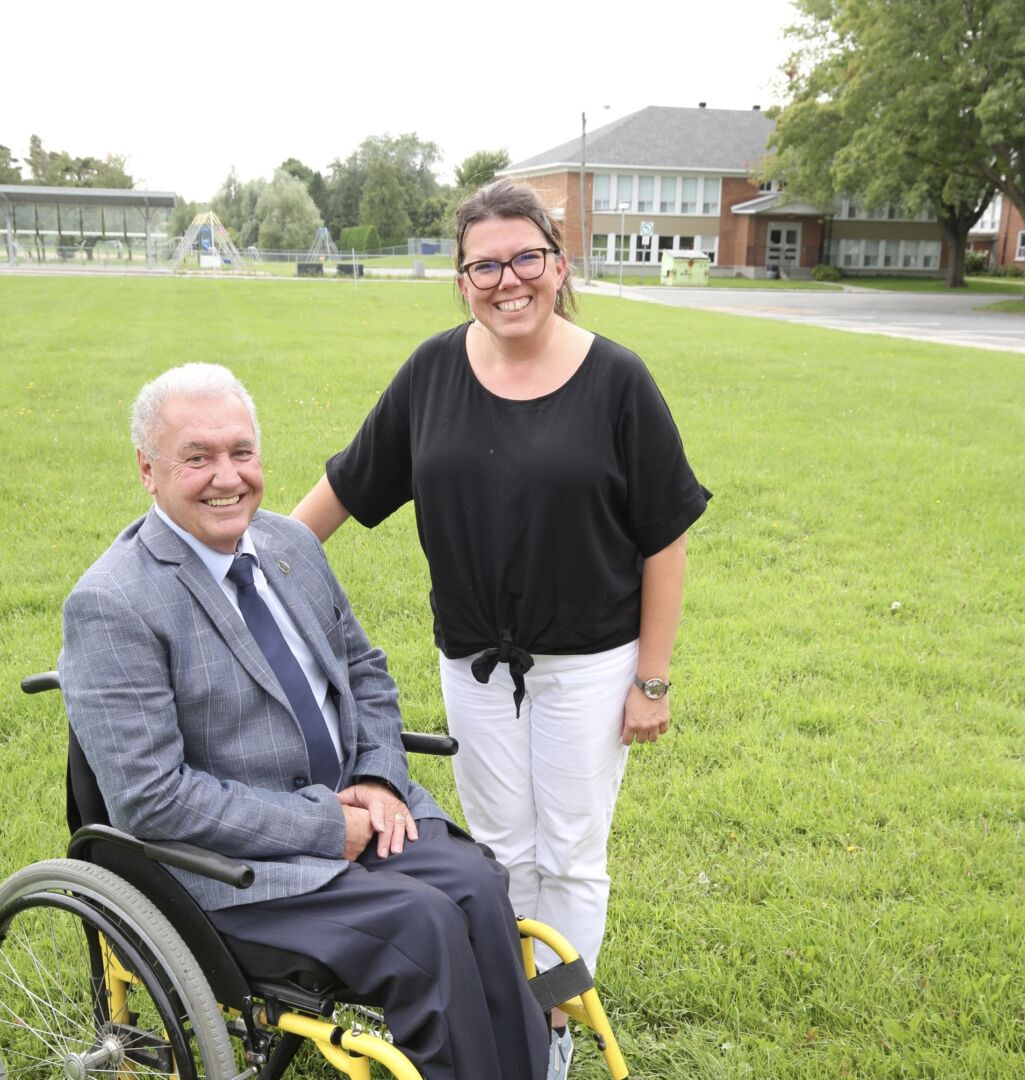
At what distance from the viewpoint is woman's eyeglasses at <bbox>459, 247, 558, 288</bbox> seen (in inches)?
81.8

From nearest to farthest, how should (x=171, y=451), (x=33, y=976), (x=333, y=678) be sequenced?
(x=171, y=451)
(x=333, y=678)
(x=33, y=976)

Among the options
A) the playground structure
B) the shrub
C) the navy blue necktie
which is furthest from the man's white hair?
the shrub

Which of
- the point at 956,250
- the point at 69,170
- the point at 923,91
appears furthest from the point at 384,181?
the point at 923,91

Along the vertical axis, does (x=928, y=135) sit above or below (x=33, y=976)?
above

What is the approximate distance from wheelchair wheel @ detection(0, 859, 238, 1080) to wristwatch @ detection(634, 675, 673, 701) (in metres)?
1.06

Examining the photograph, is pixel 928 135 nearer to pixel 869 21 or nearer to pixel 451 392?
pixel 869 21

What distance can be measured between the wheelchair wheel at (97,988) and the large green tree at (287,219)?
187ft

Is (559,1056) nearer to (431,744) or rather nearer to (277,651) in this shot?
(431,744)

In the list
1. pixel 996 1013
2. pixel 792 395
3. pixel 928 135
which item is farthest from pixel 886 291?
pixel 996 1013

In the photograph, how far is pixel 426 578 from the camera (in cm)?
549

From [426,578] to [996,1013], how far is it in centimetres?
348

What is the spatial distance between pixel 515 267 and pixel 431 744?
1.02 m

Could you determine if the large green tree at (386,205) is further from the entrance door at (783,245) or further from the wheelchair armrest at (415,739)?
the wheelchair armrest at (415,739)

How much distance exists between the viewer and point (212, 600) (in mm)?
Result: 1960
